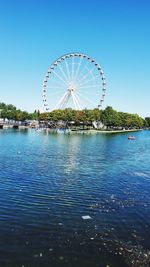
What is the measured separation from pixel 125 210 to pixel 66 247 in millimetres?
8968

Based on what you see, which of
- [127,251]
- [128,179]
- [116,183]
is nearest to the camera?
[127,251]

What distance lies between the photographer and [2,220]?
74.5 feet

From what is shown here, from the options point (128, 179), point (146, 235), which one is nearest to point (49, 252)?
point (146, 235)

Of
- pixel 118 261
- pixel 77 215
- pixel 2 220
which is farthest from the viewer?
pixel 77 215

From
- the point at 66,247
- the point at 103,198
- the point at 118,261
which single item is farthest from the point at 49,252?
the point at 103,198

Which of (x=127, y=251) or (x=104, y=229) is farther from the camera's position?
(x=104, y=229)

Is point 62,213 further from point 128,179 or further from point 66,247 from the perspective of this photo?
point 128,179

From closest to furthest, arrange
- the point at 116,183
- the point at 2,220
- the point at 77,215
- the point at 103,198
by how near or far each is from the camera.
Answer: the point at 2,220
the point at 77,215
the point at 103,198
the point at 116,183

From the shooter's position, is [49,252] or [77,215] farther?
[77,215]

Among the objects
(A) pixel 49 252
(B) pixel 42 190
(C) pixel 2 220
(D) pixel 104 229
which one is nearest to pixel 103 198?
(B) pixel 42 190

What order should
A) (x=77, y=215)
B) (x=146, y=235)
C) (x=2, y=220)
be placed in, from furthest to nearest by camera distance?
(x=77, y=215), (x=2, y=220), (x=146, y=235)

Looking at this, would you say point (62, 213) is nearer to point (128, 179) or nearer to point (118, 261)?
point (118, 261)

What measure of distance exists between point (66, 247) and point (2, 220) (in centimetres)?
591

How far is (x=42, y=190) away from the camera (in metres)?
32.2
